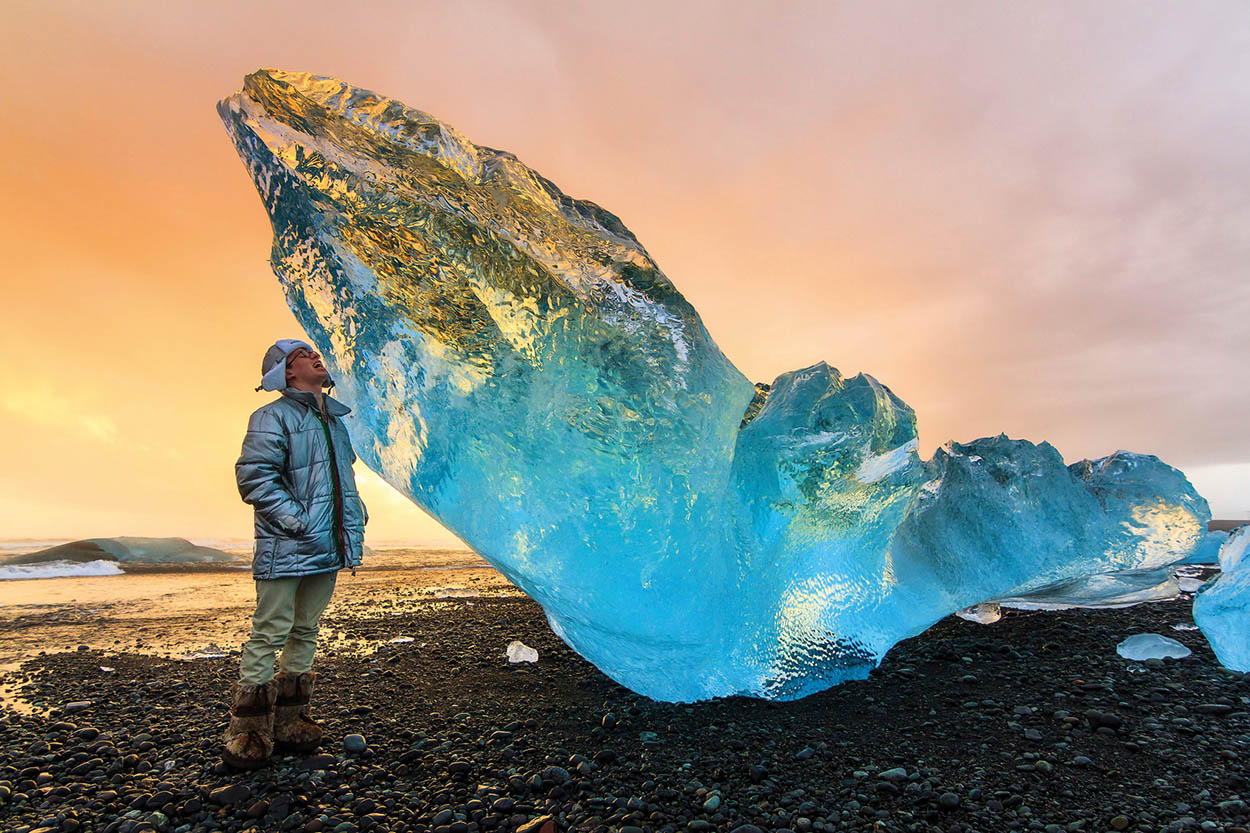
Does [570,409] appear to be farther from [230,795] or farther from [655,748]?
[230,795]

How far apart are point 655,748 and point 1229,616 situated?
4157 mm

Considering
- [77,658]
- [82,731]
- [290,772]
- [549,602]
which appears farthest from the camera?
[77,658]

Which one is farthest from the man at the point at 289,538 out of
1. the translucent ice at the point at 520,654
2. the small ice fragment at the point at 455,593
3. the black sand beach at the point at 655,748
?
the small ice fragment at the point at 455,593

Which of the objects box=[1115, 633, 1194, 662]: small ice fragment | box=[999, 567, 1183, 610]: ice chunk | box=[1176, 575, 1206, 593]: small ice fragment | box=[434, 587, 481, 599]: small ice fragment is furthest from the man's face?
box=[1176, 575, 1206, 593]: small ice fragment

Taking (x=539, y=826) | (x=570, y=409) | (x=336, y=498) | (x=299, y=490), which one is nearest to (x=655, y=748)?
(x=539, y=826)

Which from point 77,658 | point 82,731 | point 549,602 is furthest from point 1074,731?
point 77,658

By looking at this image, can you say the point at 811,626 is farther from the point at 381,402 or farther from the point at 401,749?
the point at 381,402

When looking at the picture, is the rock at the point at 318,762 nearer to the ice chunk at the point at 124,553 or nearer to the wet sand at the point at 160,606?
the wet sand at the point at 160,606

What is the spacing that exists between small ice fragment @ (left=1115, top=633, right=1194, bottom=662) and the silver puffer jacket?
220 inches

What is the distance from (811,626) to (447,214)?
3729 millimetres

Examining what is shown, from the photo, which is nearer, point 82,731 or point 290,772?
point 290,772

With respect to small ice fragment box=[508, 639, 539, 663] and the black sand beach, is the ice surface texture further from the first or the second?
small ice fragment box=[508, 639, 539, 663]

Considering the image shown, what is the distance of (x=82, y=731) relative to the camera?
387cm

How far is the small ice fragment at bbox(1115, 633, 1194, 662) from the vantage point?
185 inches
